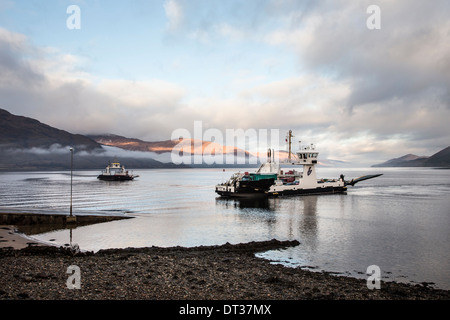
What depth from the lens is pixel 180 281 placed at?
46.7 ft

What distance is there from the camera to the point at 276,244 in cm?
2470

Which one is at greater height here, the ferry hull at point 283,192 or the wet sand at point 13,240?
the ferry hull at point 283,192

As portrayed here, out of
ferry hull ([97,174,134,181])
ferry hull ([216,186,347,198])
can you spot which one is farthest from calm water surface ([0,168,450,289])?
ferry hull ([97,174,134,181])

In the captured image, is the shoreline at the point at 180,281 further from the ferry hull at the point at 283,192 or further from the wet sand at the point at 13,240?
the ferry hull at the point at 283,192

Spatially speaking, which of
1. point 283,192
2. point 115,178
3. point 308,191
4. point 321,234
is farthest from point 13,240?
point 115,178

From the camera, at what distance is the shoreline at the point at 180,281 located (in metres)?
12.4

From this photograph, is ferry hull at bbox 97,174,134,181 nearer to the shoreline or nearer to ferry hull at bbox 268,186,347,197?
ferry hull at bbox 268,186,347,197

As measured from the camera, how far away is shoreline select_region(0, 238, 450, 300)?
40.8ft

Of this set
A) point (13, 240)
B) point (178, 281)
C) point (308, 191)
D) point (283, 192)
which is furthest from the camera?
point (308, 191)

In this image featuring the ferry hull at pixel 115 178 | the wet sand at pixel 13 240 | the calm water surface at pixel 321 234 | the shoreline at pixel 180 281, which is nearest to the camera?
the shoreline at pixel 180 281

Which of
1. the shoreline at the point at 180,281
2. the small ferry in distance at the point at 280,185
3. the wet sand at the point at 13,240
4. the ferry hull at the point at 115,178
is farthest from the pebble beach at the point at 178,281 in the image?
the ferry hull at the point at 115,178

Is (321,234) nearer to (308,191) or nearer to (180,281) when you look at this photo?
(180,281)
